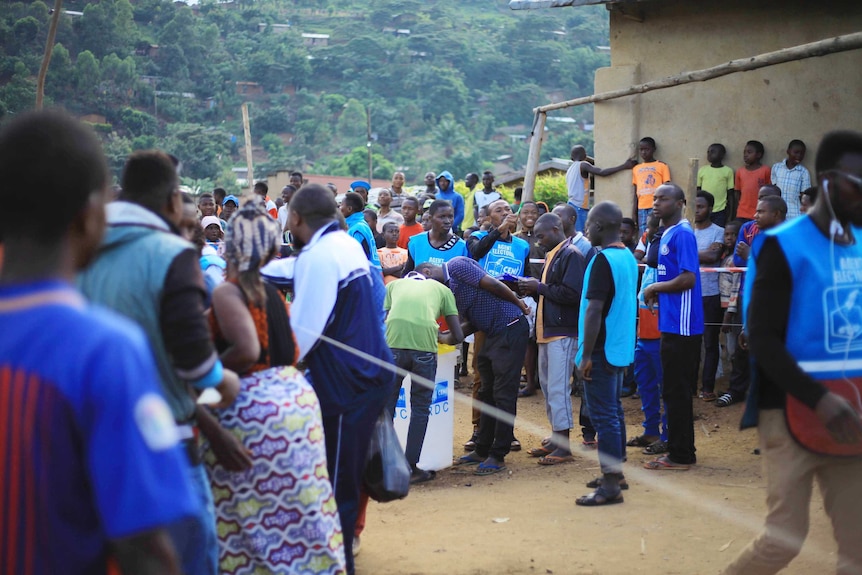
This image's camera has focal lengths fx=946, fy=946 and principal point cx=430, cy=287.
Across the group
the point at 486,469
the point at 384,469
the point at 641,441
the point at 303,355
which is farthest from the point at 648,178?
the point at 303,355

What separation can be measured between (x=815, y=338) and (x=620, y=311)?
3.26 m

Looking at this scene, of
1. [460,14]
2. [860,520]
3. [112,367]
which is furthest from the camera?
[460,14]

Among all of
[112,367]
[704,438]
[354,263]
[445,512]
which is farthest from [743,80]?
[112,367]

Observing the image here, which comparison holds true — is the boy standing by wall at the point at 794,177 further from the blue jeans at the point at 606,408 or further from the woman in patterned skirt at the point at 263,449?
the woman in patterned skirt at the point at 263,449

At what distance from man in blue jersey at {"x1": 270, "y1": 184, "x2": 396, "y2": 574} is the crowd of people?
0.01m

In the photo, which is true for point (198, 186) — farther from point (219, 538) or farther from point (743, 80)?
point (219, 538)

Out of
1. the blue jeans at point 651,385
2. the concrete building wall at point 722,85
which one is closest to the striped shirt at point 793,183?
the concrete building wall at point 722,85

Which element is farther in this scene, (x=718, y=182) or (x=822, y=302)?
(x=718, y=182)

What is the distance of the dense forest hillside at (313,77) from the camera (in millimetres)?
51969

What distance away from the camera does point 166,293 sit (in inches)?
119

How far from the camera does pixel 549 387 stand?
26.8ft

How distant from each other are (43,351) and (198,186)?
49.5 metres

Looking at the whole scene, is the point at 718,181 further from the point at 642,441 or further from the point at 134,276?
the point at 134,276

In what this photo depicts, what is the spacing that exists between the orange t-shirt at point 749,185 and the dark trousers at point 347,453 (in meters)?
7.99
